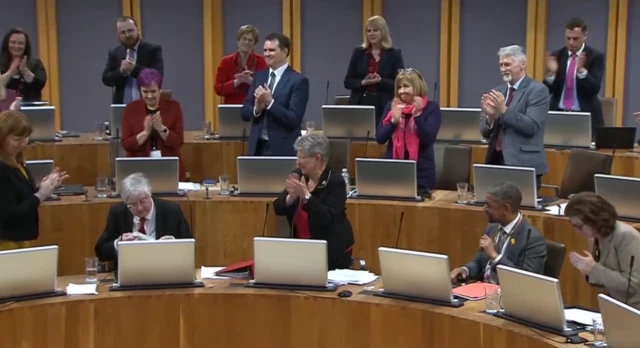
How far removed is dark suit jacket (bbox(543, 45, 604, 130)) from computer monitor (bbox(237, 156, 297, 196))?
2.75 m

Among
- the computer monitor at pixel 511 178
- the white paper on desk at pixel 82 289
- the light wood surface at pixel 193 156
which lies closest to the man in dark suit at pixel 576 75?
the light wood surface at pixel 193 156

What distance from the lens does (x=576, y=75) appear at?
7824 millimetres

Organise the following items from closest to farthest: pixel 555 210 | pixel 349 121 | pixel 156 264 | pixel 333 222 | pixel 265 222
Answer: pixel 156 264, pixel 333 222, pixel 555 210, pixel 265 222, pixel 349 121

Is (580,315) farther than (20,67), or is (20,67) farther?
(20,67)

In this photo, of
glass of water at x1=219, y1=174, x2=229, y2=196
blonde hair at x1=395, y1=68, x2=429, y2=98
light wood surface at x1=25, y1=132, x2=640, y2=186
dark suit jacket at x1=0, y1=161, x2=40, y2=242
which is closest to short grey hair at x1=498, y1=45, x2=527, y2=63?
blonde hair at x1=395, y1=68, x2=429, y2=98

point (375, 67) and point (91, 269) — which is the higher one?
point (375, 67)

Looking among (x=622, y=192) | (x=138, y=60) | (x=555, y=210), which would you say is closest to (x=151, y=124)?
(x=138, y=60)

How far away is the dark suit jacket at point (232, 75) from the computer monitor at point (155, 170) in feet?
5.89

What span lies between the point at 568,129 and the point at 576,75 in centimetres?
61

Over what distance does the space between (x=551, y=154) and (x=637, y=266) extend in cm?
321

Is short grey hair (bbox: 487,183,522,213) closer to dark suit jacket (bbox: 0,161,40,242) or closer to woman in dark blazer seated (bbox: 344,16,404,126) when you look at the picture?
dark suit jacket (bbox: 0,161,40,242)

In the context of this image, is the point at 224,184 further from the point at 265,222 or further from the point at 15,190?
the point at 15,190

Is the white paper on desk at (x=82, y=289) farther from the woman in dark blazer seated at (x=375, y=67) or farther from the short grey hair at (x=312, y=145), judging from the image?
the woman in dark blazer seated at (x=375, y=67)

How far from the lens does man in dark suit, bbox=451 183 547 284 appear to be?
474 cm
